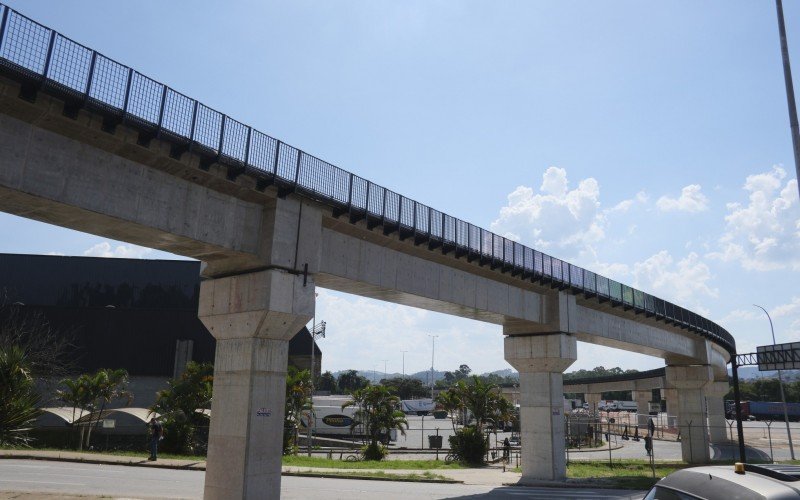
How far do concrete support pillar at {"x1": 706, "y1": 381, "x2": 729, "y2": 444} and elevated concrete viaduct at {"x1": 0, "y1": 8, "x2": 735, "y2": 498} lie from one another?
43.4 m

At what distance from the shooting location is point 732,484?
522 cm

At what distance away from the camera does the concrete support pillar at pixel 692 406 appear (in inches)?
1727

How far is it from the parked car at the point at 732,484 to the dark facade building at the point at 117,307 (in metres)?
50.1

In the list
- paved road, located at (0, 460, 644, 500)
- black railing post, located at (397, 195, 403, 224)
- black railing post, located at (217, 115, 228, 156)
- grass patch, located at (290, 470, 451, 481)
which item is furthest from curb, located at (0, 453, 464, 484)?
black railing post, located at (217, 115, 228, 156)

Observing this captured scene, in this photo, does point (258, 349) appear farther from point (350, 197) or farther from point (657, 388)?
point (657, 388)

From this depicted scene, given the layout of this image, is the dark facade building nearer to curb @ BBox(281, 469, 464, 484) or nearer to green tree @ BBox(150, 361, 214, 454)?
green tree @ BBox(150, 361, 214, 454)

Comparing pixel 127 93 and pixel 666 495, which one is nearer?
pixel 666 495

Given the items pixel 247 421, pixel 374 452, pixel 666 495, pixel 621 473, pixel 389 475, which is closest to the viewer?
pixel 666 495

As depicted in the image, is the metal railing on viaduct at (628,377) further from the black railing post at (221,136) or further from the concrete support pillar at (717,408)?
the black railing post at (221,136)

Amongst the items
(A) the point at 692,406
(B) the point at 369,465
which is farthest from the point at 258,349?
(A) the point at 692,406

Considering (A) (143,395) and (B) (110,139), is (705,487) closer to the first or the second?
(B) (110,139)

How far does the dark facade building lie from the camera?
164 feet

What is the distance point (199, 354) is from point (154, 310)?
5.45 m

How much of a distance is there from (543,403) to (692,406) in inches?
975
